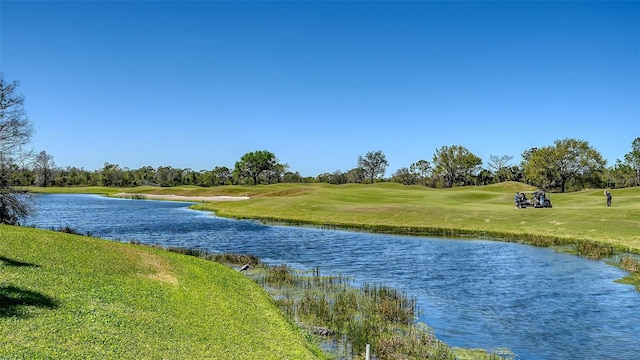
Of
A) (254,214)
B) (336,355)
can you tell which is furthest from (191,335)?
(254,214)

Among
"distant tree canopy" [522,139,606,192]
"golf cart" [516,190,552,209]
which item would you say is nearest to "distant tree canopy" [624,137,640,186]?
"distant tree canopy" [522,139,606,192]

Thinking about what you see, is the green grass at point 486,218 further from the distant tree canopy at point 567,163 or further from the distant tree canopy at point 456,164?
the distant tree canopy at point 456,164

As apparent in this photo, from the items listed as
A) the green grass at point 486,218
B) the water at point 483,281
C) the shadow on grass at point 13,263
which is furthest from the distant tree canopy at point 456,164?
the shadow on grass at point 13,263

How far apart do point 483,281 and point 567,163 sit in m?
107

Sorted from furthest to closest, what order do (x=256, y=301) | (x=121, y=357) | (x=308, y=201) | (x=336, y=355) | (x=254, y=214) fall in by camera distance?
1. (x=308, y=201)
2. (x=254, y=214)
3. (x=256, y=301)
4. (x=336, y=355)
5. (x=121, y=357)

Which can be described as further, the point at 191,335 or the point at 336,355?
the point at 336,355

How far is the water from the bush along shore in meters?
1.13

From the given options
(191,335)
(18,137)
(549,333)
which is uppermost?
(18,137)

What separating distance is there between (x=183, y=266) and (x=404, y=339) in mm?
11491

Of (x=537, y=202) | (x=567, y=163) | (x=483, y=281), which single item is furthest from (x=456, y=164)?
(x=483, y=281)

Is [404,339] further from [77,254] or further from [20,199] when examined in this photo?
[20,199]

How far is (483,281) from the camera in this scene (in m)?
27.5

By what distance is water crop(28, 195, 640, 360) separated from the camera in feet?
57.8

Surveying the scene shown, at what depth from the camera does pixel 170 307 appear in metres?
15.3
